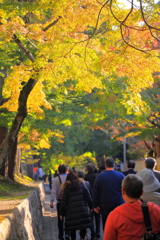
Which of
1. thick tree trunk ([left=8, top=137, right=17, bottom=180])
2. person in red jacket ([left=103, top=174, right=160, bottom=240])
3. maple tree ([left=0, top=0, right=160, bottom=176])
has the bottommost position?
person in red jacket ([left=103, top=174, right=160, bottom=240])

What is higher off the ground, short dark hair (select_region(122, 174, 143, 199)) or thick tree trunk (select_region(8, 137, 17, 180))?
thick tree trunk (select_region(8, 137, 17, 180))

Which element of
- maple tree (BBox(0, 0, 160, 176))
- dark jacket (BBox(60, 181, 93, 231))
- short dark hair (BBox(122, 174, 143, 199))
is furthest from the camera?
maple tree (BBox(0, 0, 160, 176))

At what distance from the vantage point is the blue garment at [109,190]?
8.15 meters

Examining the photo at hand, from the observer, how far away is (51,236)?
12.8 meters

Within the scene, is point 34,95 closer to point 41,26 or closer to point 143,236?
point 41,26

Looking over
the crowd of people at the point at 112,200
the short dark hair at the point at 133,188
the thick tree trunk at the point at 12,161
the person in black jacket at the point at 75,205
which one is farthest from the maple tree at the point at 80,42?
the thick tree trunk at the point at 12,161

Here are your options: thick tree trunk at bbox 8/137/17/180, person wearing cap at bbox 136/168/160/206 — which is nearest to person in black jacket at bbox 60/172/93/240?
person wearing cap at bbox 136/168/160/206

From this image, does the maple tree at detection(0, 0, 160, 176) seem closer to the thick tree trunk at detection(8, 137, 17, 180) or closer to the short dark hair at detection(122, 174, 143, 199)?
the short dark hair at detection(122, 174, 143, 199)

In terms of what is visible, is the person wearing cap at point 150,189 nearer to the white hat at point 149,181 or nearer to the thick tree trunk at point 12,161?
the white hat at point 149,181

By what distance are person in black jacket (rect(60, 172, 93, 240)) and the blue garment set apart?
399 millimetres

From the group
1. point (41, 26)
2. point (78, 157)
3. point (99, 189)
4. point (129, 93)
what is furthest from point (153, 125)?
point (78, 157)

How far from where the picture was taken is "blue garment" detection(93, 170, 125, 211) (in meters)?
8.15

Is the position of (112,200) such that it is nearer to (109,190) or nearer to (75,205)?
(109,190)

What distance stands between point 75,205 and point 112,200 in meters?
0.87
